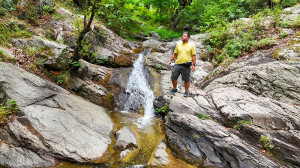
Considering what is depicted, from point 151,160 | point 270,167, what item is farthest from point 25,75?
point 270,167

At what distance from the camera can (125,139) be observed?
5.68m

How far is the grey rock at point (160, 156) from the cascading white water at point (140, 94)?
1947mm

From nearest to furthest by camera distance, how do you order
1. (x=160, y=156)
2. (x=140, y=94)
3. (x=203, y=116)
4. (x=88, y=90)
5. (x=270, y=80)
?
(x=160, y=156)
(x=203, y=116)
(x=270, y=80)
(x=88, y=90)
(x=140, y=94)

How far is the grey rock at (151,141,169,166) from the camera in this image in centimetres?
493

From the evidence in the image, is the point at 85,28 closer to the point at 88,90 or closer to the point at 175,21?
the point at 88,90

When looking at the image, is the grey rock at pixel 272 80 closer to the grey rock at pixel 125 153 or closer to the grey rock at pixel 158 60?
the grey rock at pixel 125 153

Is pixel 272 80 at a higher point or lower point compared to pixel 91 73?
higher

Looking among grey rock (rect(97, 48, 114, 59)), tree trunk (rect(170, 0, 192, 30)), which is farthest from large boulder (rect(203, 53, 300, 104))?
tree trunk (rect(170, 0, 192, 30))

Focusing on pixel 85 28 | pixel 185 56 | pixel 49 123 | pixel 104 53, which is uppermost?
pixel 85 28

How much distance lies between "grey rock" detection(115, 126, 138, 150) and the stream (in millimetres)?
179

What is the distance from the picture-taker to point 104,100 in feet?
27.0

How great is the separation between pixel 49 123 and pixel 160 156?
12.0ft

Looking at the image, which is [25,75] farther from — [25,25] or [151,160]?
[151,160]

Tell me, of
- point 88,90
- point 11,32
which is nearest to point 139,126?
point 88,90
